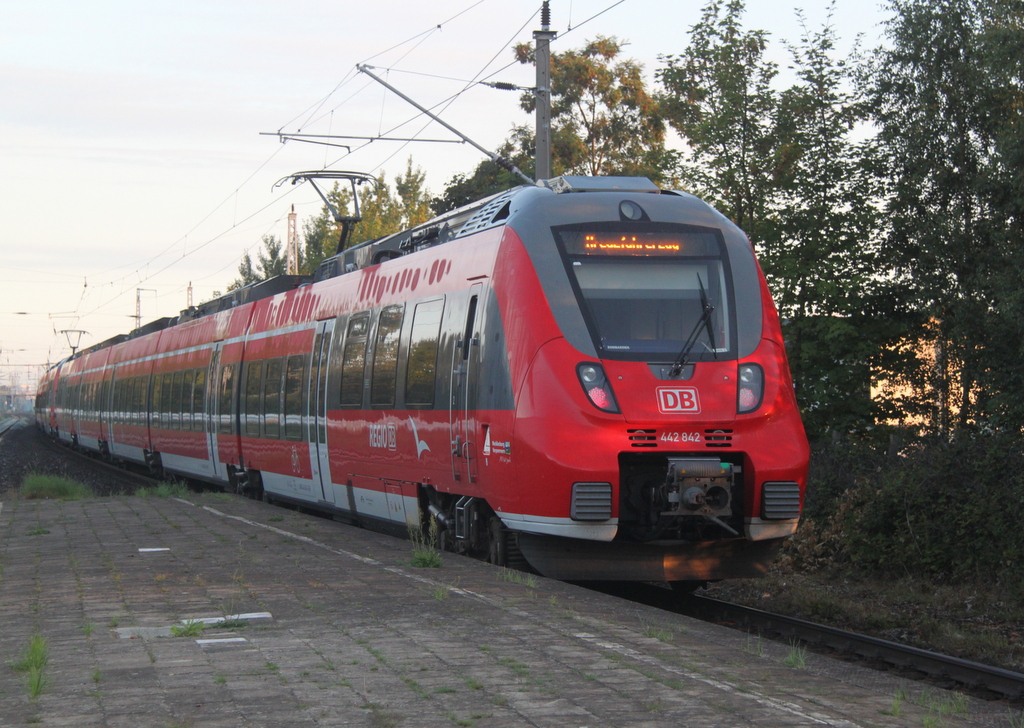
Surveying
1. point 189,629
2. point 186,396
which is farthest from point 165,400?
point 189,629

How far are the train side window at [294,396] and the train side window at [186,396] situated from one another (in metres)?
8.08

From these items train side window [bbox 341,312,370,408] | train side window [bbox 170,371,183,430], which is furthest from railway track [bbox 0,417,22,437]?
train side window [bbox 341,312,370,408]

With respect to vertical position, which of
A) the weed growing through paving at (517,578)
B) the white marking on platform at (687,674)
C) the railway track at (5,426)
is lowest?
the white marking on platform at (687,674)

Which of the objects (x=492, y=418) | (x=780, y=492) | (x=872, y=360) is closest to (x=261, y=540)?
(x=492, y=418)

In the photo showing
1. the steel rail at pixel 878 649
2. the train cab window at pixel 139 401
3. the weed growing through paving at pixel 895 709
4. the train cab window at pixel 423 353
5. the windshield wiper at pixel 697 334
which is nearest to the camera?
the weed growing through paving at pixel 895 709

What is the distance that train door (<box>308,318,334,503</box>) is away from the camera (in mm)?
14844

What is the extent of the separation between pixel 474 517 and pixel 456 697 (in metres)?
5.32

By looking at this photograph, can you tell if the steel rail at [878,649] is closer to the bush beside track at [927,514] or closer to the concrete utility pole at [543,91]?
the bush beside track at [927,514]

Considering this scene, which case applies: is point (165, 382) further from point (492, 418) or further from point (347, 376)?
point (492, 418)

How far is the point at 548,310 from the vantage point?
9.37 metres

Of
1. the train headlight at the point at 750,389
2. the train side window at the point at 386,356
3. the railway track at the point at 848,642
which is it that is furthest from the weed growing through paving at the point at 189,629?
the train side window at the point at 386,356

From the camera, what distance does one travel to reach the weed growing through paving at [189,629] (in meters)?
6.65

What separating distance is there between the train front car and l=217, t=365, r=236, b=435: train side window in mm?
11721

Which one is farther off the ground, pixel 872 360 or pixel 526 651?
pixel 872 360
